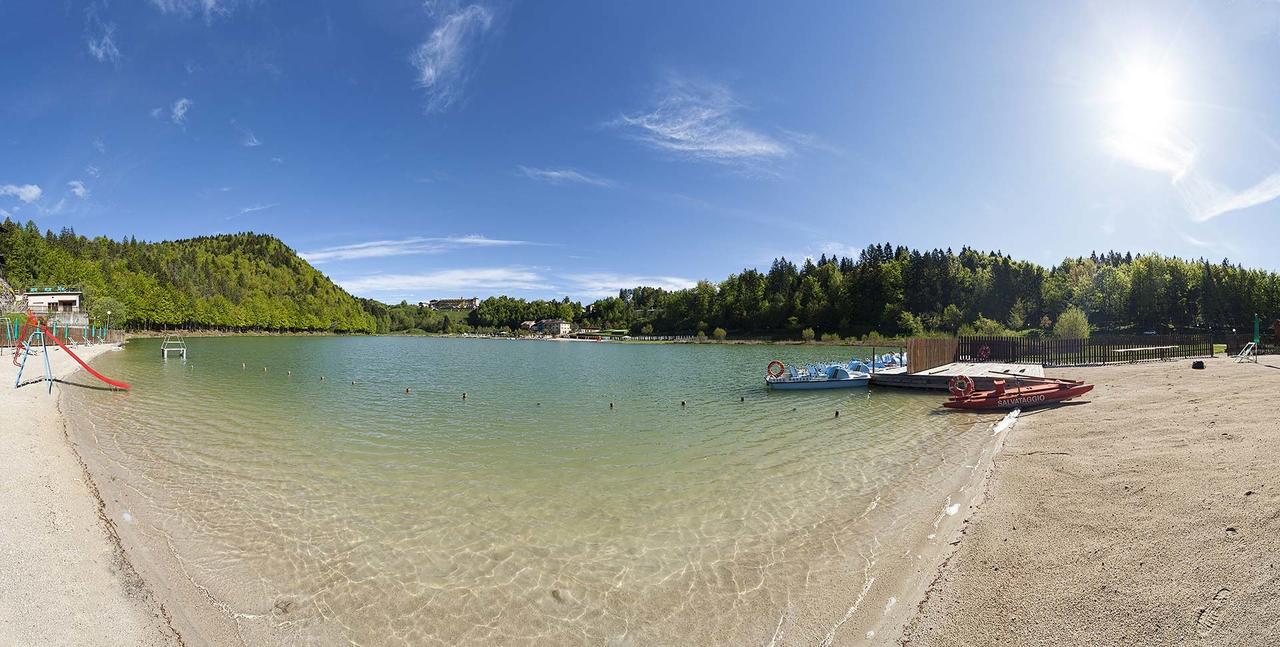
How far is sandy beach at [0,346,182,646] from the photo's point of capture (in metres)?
5.39

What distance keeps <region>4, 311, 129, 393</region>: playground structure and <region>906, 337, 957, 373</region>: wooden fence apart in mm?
40077

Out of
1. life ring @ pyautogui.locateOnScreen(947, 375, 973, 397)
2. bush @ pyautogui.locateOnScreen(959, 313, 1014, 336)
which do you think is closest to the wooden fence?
life ring @ pyautogui.locateOnScreen(947, 375, 973, 397)

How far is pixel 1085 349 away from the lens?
33.3 m

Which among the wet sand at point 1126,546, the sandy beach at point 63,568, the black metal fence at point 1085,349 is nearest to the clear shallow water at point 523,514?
the sandy beach at point 63,568

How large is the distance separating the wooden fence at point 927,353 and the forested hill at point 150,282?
118 m

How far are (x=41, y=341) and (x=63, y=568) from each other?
51.6 meters

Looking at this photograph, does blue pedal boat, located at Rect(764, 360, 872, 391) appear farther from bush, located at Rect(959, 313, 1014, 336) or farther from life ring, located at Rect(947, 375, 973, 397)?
bush, located at Rect(959, 313, 1014, 336)

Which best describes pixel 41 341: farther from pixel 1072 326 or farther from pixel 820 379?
pixel 1072 326

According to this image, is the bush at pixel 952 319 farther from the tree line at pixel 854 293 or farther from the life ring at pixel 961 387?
the life ring at pixel 961 387

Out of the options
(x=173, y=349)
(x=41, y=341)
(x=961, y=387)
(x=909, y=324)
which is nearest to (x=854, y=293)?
(x=909, y=324)

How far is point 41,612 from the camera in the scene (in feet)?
18.3

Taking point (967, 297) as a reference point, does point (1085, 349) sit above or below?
below

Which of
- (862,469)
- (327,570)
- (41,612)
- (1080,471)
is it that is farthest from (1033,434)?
(41,612)

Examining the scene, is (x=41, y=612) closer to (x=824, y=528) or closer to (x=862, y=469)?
(x=824, y=528)
